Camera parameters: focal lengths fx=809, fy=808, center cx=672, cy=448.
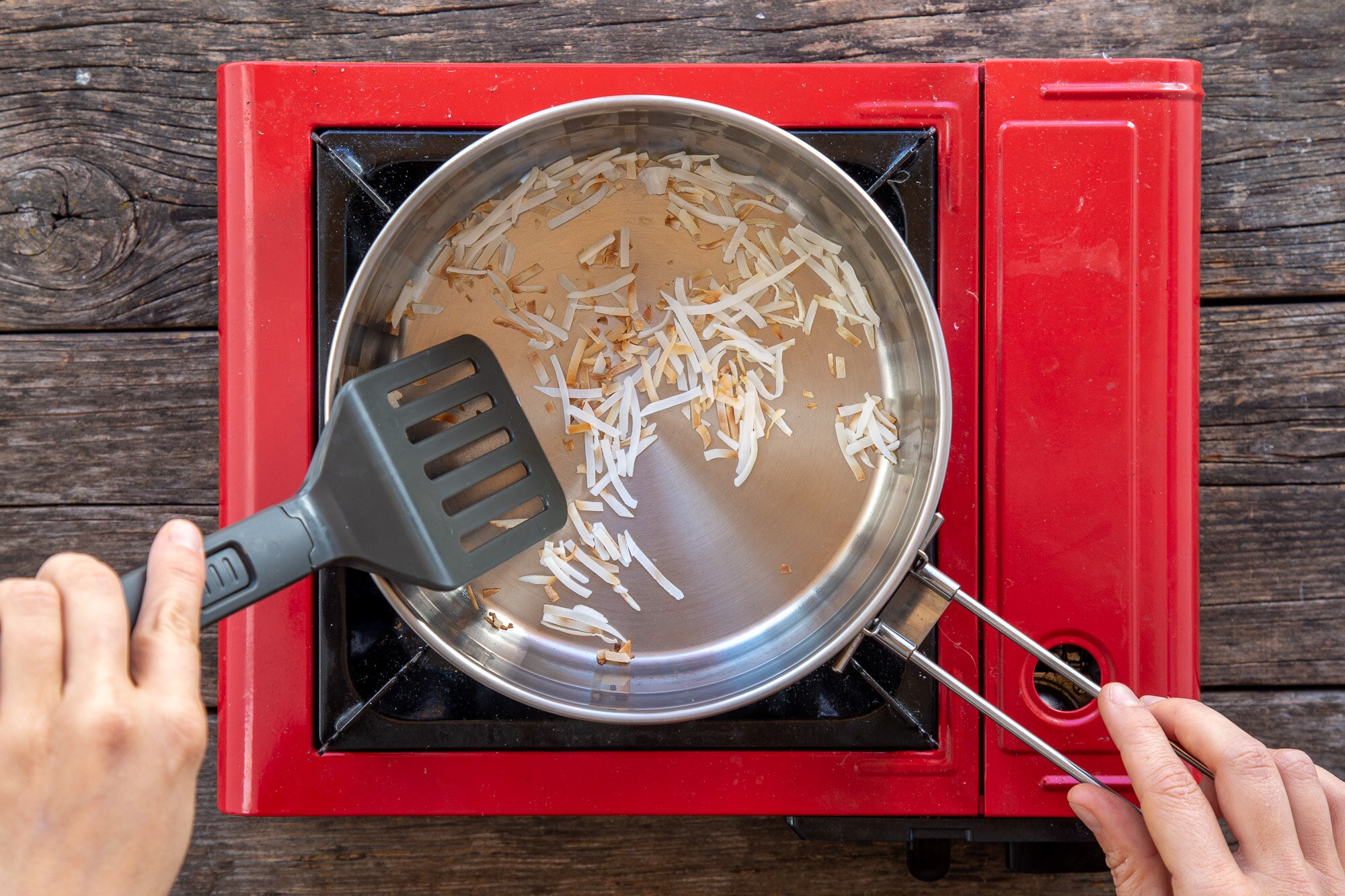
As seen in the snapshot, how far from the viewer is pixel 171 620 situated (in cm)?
40

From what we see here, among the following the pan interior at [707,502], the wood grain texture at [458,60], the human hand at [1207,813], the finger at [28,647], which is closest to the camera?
the finger at [28,647]

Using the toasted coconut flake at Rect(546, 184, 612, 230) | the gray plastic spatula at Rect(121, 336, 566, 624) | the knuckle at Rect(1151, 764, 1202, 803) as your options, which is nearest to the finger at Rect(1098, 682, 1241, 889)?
the knuckle at Rect(1151, 764, 1202, 803)

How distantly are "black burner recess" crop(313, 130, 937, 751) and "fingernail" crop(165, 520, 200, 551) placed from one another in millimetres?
175

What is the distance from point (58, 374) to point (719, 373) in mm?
614

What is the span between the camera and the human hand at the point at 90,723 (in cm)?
39

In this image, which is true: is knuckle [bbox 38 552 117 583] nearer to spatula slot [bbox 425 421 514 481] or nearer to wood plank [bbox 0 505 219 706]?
spatula slot [bbox 425 421 514 481]

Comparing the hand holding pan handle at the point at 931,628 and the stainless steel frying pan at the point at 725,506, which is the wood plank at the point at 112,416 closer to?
the stainless steel frying pan at the point at 725,506

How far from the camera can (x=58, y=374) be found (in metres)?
0.75

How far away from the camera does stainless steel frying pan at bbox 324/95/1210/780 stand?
22.4 inches

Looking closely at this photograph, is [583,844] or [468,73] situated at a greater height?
[468,73]

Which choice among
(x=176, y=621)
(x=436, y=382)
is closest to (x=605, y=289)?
(x=436, y=382)

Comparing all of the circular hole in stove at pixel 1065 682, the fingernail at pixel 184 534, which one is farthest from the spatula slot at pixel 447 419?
the circular hole in stove at pixel 1065 682

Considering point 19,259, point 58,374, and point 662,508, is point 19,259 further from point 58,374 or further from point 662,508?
point 662,508

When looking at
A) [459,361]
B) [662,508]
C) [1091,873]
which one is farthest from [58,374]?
[1091,873]
